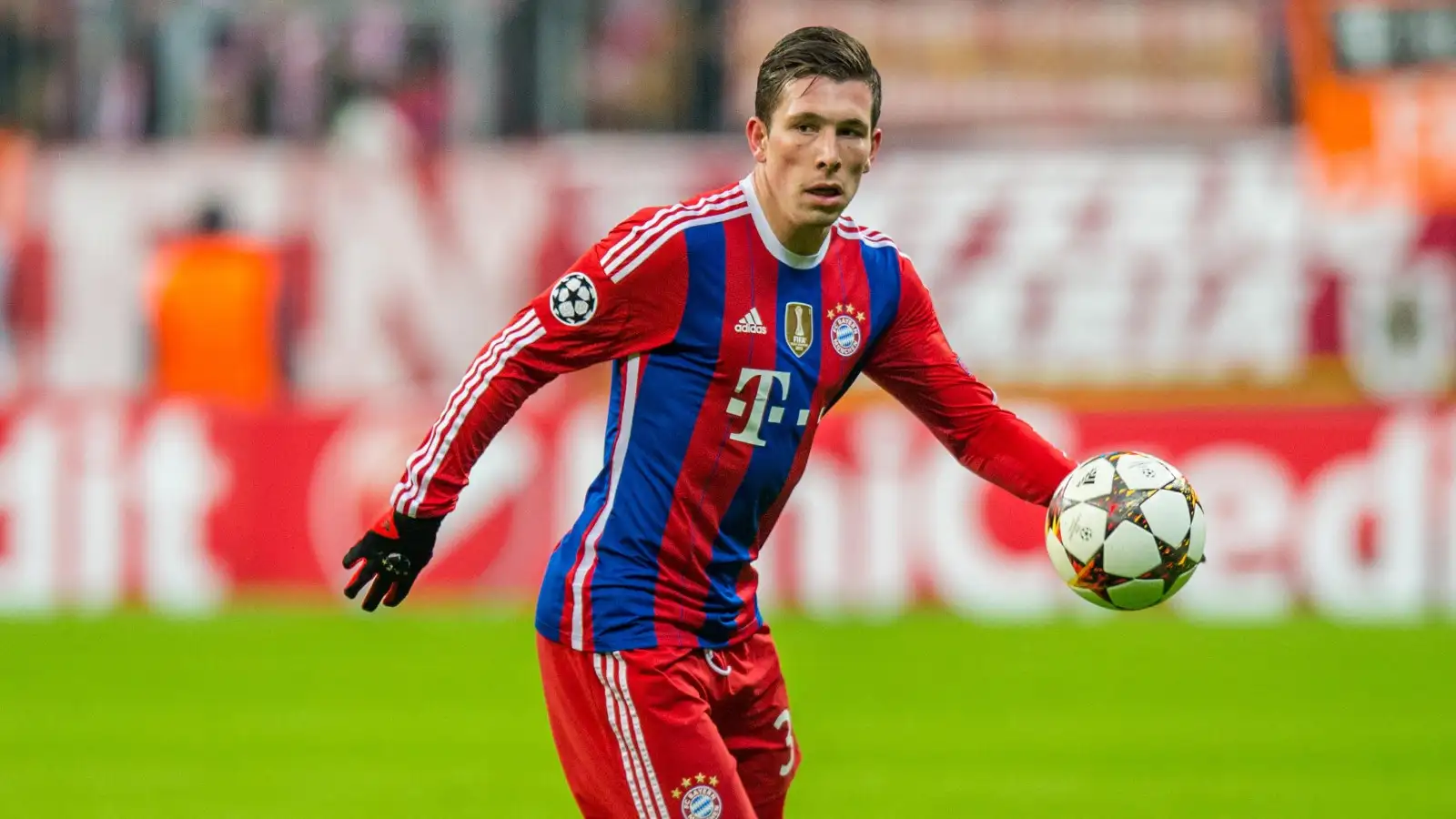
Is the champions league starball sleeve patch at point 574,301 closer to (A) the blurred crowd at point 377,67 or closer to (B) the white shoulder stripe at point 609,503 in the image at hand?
(B) the white shoulder stripe at point 609,503

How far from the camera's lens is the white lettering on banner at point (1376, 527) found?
12.7 metres

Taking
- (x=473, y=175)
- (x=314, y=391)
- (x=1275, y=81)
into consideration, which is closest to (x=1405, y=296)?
(x=1275, y=81)

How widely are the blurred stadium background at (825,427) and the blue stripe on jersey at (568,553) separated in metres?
3.58

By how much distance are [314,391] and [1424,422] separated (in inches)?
335

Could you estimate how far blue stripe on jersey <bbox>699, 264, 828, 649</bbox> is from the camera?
4488mm

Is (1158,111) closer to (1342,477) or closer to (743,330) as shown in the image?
(1342,477)

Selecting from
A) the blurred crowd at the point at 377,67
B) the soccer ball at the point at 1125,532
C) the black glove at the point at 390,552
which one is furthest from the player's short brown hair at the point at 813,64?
the blurred crowd at the point at 377,67

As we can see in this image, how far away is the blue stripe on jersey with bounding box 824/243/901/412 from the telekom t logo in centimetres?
18

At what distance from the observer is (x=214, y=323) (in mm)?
14484

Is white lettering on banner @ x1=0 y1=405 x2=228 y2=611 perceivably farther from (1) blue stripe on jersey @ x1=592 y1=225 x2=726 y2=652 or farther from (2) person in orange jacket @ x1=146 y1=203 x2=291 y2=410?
(1) blue stripe on jersey @ x1=592 y1=225 x2=726 y2=652

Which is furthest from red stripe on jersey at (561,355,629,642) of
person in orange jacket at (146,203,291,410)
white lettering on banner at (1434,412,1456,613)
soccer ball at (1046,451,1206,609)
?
person in orange jacket at (146,203,291,410)

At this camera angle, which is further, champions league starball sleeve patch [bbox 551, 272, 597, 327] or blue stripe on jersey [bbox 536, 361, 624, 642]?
blue stripe on jersey [bbox 536, 361, 624, 642]

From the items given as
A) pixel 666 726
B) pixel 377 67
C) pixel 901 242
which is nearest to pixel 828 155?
pixel 666 726

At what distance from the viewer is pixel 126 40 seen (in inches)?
685
